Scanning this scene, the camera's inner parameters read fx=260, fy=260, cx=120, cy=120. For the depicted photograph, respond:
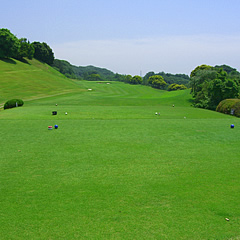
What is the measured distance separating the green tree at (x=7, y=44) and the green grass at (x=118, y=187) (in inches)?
3173

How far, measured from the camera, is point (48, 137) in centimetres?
1545

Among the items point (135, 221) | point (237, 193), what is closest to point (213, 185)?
point (237, 193)

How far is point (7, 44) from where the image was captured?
281 ft

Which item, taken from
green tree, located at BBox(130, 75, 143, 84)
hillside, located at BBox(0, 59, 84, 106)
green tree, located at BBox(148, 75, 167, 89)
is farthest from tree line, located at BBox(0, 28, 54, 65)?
green tree, located at BBox(130, 75, 143, 84)

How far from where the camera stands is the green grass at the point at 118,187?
5.87 metres

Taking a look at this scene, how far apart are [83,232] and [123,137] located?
10.0m

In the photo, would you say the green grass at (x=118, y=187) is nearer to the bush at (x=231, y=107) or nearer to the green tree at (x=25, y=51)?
the bush at (x=231, y=107)

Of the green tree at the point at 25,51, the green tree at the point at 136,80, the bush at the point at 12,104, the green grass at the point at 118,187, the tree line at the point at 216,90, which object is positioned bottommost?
the green grass at the point at 118,187

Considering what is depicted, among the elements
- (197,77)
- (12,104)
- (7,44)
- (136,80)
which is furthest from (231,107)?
(136,80)

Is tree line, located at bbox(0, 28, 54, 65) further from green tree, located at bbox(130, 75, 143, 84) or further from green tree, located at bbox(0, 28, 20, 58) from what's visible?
green tree, located at bbox(130, 75, 143, 84)

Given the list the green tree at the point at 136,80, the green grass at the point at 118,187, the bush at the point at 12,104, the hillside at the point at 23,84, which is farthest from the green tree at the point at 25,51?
the green grass at the point at 118,187

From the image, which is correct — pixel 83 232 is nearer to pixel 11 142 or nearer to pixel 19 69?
pixel 11 142

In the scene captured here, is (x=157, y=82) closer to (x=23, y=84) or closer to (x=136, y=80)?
(x=136, y=80)

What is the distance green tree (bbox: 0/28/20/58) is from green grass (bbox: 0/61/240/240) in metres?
80.6
